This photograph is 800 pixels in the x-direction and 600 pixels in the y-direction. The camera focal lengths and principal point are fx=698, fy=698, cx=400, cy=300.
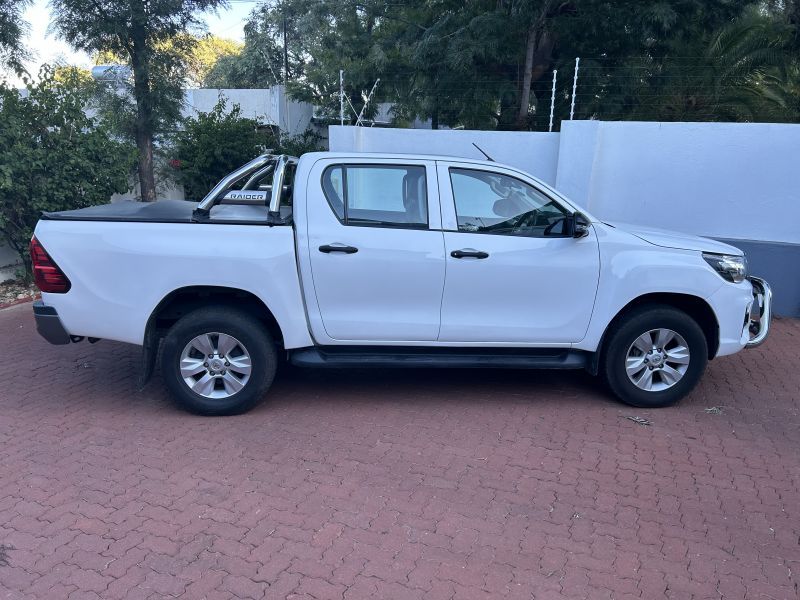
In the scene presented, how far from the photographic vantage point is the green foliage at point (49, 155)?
27.3 feet

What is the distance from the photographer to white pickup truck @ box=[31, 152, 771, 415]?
4.93m

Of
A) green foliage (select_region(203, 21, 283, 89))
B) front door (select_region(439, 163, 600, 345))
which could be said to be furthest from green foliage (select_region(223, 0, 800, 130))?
green foliage (select_region(203, 21, 283, 89))

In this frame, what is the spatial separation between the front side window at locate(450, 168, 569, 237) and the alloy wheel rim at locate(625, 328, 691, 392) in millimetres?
1059

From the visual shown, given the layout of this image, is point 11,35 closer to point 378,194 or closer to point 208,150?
point 208,150

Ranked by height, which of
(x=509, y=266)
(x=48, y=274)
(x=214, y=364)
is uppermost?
(x=509, y=266)

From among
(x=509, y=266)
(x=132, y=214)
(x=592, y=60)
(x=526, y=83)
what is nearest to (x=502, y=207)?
(x=509, y=266)

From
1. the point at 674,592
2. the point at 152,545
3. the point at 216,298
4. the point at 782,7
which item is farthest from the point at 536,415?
the point at 782,7

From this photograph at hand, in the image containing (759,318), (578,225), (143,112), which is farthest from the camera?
(143,112)

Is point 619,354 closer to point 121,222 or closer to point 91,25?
point 121,222

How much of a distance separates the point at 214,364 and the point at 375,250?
1422 millimetres

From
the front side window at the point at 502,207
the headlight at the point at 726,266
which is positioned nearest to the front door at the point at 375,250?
the front side window at the point at 502,207

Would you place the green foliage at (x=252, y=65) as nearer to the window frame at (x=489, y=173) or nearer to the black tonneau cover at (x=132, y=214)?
the black tonneau cover at (x=132, y=214)

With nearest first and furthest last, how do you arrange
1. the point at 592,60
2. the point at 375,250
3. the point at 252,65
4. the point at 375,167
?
the point at 375,250
the point at 375,167
the point at 592,60
the point at 252,65

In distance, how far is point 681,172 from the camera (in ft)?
27.9
